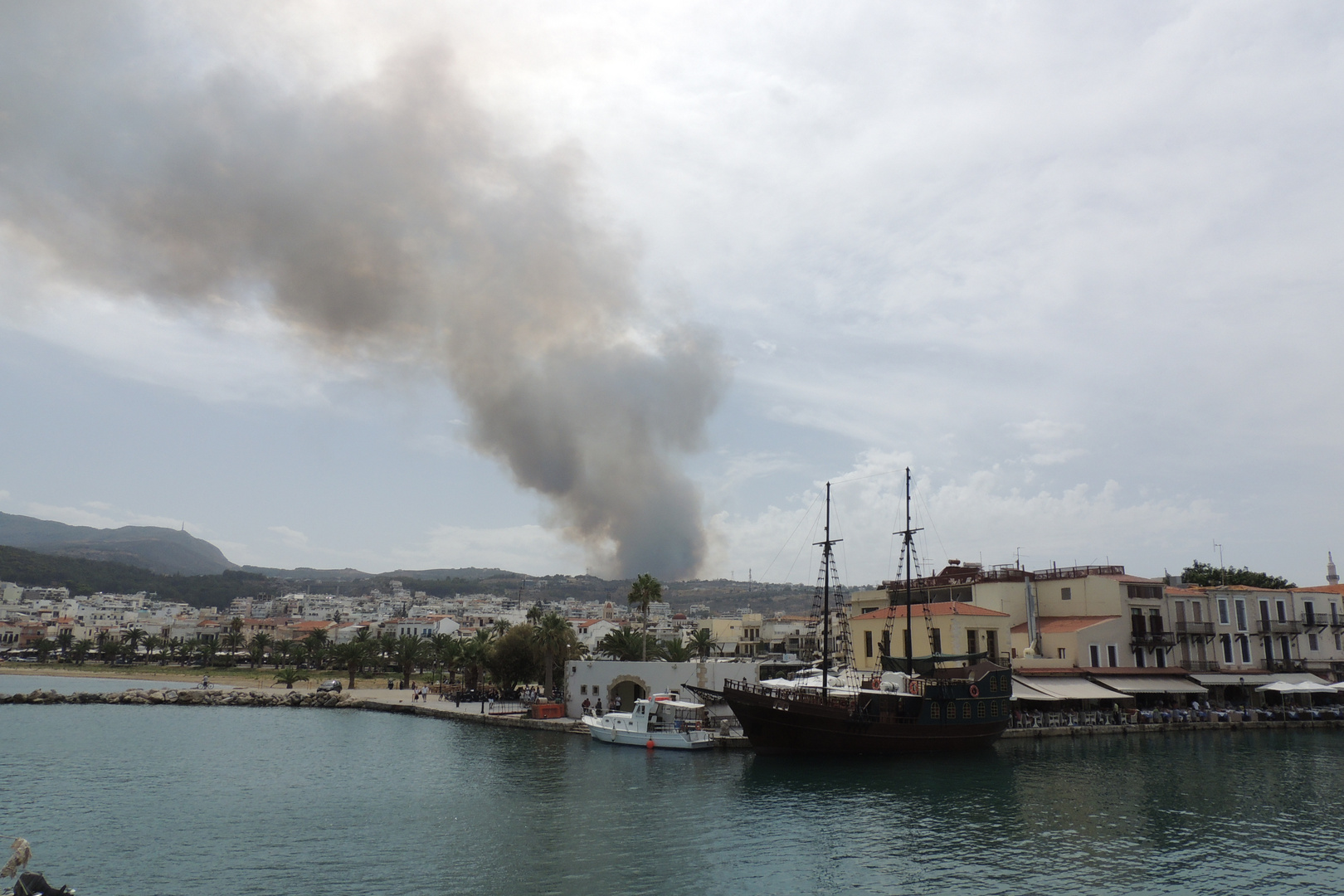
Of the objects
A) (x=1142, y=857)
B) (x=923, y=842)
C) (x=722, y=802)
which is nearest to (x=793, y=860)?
(x=923, y=842)

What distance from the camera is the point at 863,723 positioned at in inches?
1812

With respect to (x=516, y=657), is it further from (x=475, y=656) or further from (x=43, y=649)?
(x=43, y=649)

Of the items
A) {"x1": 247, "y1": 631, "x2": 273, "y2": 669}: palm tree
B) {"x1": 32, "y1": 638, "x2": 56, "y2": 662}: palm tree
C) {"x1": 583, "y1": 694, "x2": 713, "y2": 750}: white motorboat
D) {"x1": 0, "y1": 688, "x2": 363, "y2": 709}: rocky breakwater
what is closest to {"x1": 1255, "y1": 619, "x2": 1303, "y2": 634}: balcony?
{"x1": 583, "y1": 694, "x2": 713, "y2": 750}: white motorboat

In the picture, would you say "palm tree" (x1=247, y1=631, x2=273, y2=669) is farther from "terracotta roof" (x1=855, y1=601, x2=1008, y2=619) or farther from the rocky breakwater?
"terracotta roof" (x1=855, y1=601, x2=1008, y2=619)

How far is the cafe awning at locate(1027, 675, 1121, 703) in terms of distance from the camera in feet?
185

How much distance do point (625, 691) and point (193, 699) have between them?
50.0 meters

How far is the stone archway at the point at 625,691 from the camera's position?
188ft

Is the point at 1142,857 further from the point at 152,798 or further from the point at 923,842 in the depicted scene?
the point at 152,798

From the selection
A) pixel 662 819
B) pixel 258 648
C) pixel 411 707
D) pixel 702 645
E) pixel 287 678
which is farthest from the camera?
pixel 258 648

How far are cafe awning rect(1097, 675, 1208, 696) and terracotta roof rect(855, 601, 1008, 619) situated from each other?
8.71 metres

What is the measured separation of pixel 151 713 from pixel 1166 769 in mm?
77383

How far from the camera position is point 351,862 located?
2491cm

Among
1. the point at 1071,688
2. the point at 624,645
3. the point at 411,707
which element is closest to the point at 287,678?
the point at 411,707

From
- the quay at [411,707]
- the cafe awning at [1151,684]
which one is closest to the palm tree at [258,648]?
the quay at [411,707]
